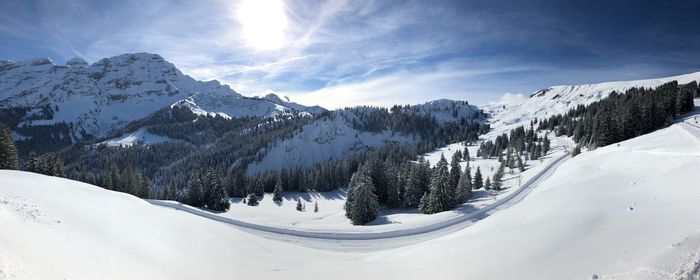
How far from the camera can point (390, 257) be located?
25188 millimetres

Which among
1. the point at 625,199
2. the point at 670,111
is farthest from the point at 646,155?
the point at 670,111

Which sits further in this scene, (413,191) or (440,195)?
(413,191)

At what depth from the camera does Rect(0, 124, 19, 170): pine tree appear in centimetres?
5200

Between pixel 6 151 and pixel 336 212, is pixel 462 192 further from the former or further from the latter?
pixel 6 151

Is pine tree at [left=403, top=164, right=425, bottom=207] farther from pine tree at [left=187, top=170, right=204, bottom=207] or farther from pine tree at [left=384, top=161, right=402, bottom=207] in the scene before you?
pine tree at [left=187, top=170, right=204, bottom=207]

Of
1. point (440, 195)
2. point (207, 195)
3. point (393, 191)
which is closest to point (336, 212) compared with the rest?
point (393, 191)

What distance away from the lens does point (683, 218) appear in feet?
51.1

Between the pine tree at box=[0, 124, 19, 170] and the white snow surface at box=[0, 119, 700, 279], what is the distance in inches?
1652

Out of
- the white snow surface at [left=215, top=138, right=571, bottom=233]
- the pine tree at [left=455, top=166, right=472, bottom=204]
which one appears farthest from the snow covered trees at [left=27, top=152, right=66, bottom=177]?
the pine tree at [left=455, top=166, right=472, bottom=204]

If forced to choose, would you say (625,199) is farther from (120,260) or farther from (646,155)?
(120,260)

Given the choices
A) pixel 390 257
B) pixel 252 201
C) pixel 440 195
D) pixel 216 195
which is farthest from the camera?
pixel 252 201

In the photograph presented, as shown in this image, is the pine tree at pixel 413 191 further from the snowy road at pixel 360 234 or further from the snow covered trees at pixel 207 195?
the snow covered trees at pixel 207 195

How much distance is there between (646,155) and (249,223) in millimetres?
48563

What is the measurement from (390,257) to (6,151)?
63061mm
